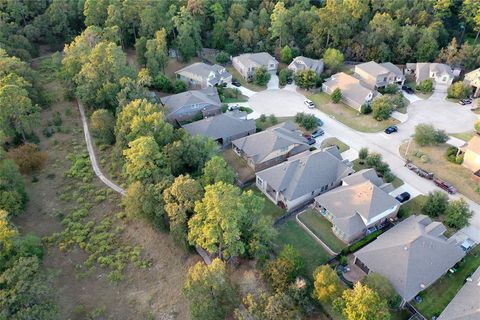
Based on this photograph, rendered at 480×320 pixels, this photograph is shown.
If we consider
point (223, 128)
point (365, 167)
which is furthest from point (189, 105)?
point (365, 167)

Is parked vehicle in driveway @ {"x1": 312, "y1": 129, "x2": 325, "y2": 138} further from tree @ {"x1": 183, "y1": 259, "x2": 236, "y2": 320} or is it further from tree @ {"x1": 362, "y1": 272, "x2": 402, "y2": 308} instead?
tree @ {"x1": 183, "y1": 259, "x2": 236, "y2": 320}

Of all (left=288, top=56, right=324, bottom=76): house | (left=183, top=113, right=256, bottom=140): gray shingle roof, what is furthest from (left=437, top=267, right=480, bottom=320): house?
(left=288, top=56, right=324, bottom=76): house

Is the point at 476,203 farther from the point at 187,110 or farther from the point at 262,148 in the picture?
the point at 187,110

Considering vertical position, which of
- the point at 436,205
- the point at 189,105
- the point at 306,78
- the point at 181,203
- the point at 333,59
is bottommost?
the point at 436,205

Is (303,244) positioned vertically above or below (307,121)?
below

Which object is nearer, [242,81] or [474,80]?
[474,80]

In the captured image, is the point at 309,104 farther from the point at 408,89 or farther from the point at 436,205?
the point at 436,205

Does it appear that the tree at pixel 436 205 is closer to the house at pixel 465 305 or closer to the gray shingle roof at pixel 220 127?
the house at pixel 465 305
